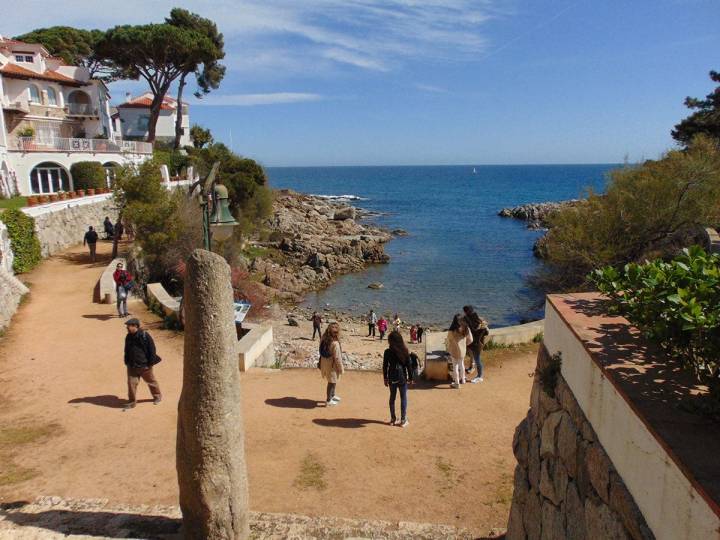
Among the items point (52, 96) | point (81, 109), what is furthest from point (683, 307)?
point (81, 109)

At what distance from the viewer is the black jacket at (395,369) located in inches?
349

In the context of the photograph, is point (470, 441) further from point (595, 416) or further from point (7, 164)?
point (7, 164)

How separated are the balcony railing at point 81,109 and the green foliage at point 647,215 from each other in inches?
1540

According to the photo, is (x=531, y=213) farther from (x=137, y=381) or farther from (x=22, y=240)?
(x=137, y=381)

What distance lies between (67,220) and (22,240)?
638 centimetres

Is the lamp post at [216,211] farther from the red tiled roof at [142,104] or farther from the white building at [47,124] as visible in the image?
the red tiled roof at [142,104]

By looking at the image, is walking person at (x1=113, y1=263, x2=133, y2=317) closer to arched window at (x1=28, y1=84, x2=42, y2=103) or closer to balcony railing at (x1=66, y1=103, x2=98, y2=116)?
arched window at (x1=28, y1=84, x2=42, y2=103)

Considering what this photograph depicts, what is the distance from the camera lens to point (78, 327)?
15.0 meters

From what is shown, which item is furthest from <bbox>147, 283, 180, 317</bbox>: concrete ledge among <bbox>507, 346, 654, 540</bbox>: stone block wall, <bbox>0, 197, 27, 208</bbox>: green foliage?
<bbox>0, 197, 27, 208</bbox>: green foliage

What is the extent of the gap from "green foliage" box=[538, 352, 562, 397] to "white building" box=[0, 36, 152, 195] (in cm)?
3131

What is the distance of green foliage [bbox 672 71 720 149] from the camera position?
3017 cm

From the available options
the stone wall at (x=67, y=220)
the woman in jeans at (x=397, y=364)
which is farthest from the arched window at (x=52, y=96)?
the woman in jeans at (x=397, y=364)

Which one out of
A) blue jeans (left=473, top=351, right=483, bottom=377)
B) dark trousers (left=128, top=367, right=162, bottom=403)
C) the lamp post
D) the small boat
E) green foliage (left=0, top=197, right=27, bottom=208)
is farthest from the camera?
green foliage (left=0, top=197, right=27, bottom=208)

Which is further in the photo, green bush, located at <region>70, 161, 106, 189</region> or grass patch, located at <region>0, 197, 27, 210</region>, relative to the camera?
green bush, located at <region>70, 161, 106, 189</region>
